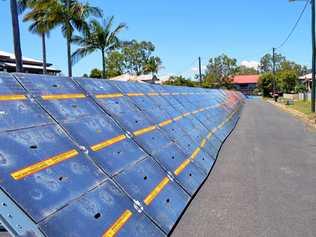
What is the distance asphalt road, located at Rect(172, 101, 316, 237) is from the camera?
6270 mm

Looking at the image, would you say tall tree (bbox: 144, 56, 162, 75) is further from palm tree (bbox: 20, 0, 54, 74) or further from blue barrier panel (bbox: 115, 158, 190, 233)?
blue barrier panel (bbox: 115, 158, 190, 233)

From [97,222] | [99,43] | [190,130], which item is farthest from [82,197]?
[99,43]

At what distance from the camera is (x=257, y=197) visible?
797 centimetres

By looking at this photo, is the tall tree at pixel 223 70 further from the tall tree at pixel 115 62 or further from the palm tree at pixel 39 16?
the palm tree at pixel 39 16

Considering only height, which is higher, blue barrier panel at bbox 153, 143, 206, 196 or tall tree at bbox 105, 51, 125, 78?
tall tree at bbox 105, 51, 125, 78

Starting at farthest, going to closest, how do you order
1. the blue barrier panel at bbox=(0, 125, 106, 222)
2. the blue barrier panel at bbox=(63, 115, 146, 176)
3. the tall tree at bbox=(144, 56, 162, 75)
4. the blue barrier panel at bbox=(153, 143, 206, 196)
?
the tall tree at bbox=(144, 56, 162, 75) → the blue barrier panel at bbox=(153, 143, 206, 196) → the blue barrier panel at bbox=(63, 115, 146, 176) → the blue barrier panel at bbox=(0, 125, 106, 222)

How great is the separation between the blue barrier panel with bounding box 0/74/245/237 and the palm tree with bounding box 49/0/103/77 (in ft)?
78.7

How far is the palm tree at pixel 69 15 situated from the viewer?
106 feet

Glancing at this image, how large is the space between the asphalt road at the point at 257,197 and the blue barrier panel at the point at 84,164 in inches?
14.2

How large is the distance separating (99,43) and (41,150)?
35910 mm

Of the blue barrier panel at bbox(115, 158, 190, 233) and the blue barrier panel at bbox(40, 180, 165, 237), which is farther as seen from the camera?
the blue barrier panel at bbox(115, 158, 190, 233)

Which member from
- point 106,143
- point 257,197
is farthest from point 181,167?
point 106,143

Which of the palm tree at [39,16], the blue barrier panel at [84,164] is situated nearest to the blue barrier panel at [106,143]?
the blue barrier panel at [84,164]

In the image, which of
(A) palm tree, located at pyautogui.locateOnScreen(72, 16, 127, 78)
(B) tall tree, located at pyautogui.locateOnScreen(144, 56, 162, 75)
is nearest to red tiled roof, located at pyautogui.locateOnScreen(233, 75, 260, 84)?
(B) tall tree, located at pyautogui.locateOnScreen(144, 56, 162, 75)
